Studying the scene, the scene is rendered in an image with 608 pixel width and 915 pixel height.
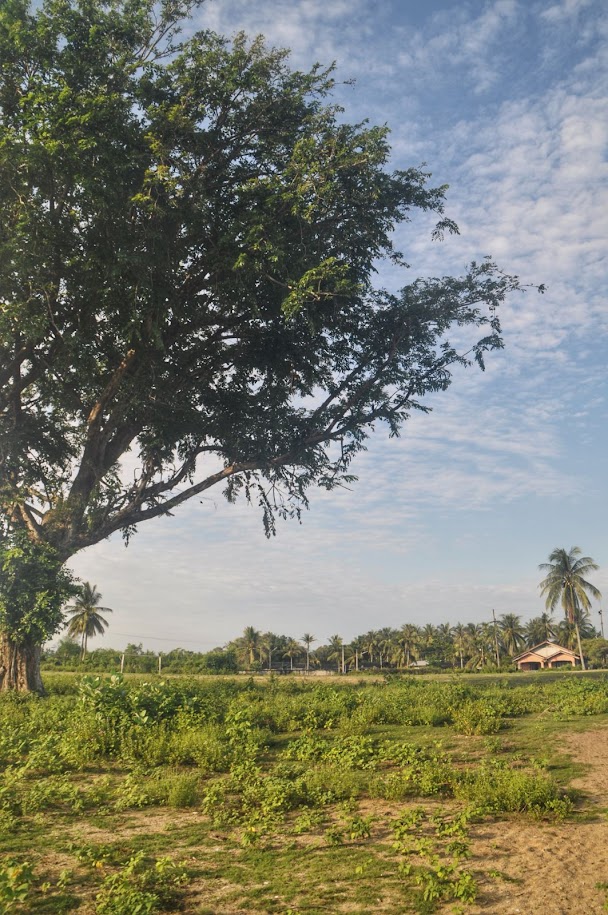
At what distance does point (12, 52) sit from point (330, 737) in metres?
18.6

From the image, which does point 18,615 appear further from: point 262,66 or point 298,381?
point 262,66

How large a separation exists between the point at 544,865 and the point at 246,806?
3.38 meters

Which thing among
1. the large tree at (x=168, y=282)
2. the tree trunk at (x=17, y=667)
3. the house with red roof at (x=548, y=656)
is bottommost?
the house with red roof at (x=548, y=656)

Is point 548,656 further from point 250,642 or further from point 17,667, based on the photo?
point 17,667

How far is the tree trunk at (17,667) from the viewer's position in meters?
19.3

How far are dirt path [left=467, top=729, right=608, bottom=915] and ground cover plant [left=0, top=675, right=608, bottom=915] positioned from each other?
121 millimetres

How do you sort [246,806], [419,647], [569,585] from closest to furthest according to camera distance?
1. [246,806]
2. [569,585]
3. [419,647]

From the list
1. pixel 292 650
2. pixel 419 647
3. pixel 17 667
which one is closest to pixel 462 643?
pixel 419 647

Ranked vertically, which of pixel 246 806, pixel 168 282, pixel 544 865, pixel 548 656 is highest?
pixel 168 282

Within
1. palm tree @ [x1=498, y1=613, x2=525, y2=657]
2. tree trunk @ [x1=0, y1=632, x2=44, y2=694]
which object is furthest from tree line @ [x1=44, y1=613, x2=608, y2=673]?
tree trunk @ [x1=0, y1=632, x2=44, y2=694]

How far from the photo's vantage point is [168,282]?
63.9 feet

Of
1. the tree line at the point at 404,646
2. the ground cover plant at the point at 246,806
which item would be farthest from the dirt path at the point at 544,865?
the tree line at the point at 404,646

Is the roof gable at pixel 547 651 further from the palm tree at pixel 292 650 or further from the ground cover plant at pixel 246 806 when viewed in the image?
the ground cover plant at pixel 246 806

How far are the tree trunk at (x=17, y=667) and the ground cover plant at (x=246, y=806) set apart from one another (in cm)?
576
